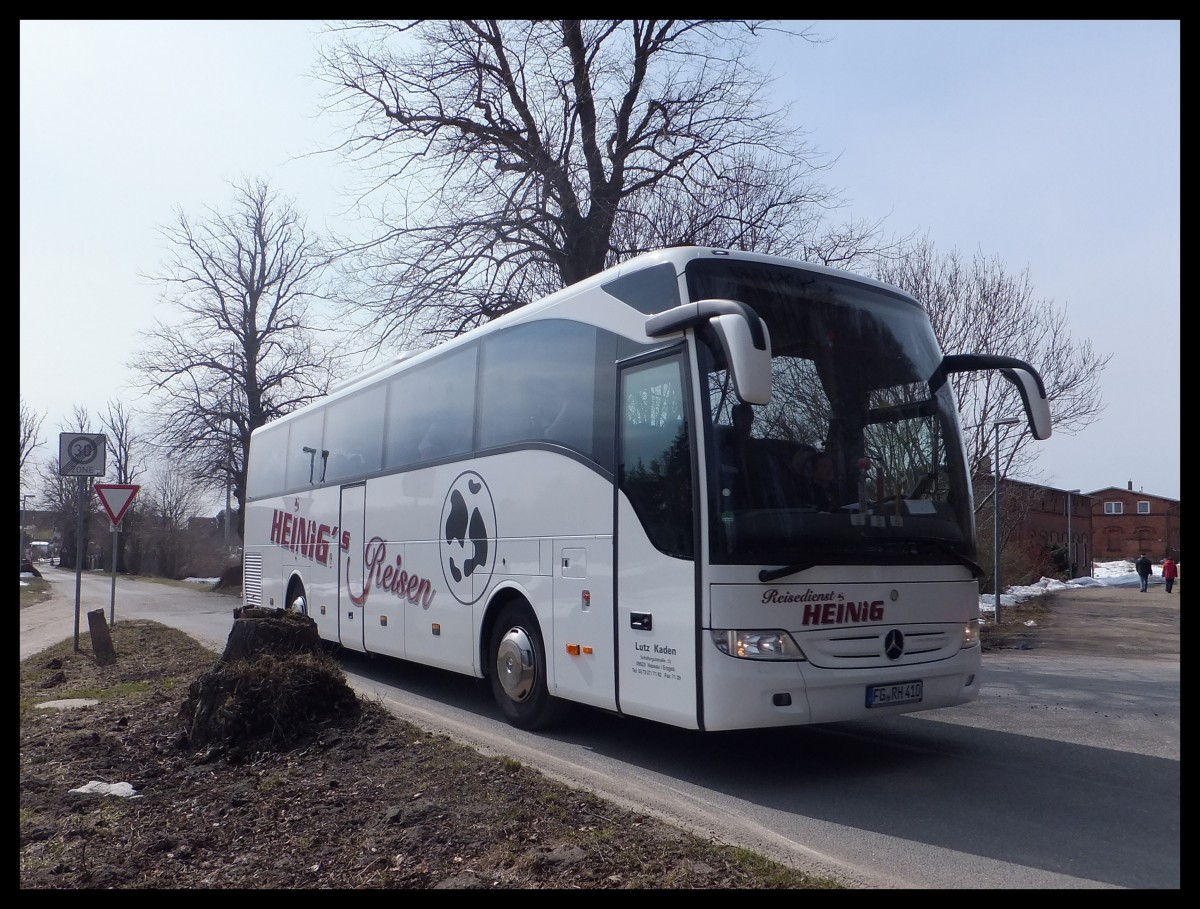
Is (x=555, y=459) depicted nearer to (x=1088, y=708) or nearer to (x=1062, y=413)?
(x=1088, y=708)

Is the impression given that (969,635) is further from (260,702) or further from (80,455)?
(80,455)

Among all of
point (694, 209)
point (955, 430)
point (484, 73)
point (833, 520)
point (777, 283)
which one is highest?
point (484, 73)

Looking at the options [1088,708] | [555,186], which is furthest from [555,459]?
[555,186]

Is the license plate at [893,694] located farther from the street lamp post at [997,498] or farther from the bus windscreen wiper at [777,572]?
the street lamp post at [997,498]

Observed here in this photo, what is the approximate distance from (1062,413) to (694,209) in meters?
10.1

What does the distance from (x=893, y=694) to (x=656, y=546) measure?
1.87 m

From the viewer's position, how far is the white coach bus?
6.42m

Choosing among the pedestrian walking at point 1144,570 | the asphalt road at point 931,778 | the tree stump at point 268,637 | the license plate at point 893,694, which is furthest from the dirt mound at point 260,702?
the pedestrian walking at point 1144,570

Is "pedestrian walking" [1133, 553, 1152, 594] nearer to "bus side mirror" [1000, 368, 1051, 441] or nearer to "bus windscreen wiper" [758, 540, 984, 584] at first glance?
"bus side mirror" [1000, 368, 1051, 441]

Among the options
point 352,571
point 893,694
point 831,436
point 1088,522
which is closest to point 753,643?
point 893,694

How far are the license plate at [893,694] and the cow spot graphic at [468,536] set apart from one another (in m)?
3.87

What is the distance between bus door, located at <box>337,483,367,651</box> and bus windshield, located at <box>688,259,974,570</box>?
6.95 m

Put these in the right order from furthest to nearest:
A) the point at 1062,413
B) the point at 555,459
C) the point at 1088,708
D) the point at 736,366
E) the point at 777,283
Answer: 1. the point at 1062,413
2. the point at 1088,708
3. the point at 555,459
4. the point at 777,283
5. the point at 736,366
